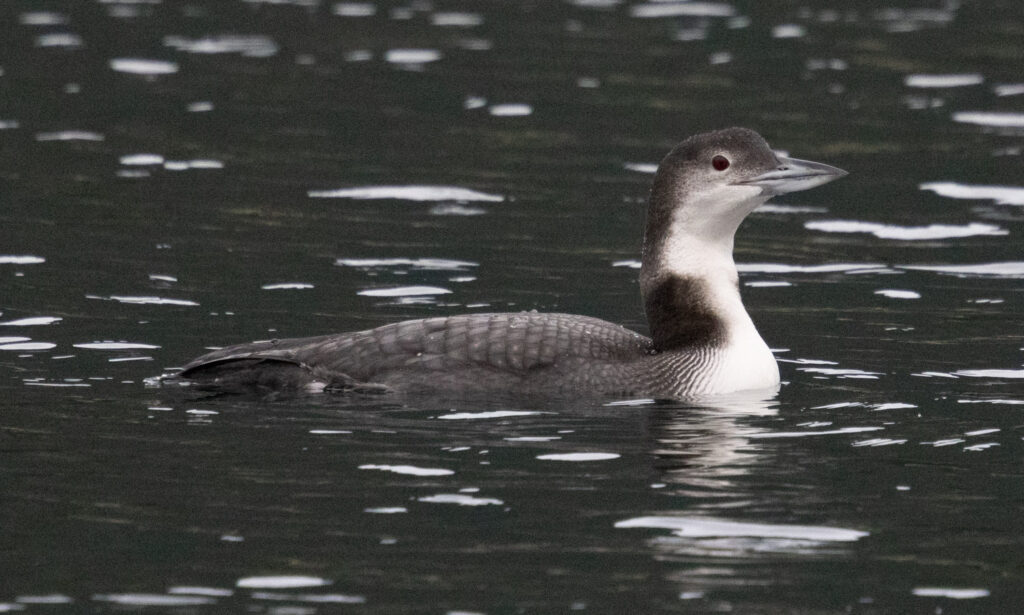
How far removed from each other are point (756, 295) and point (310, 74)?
708cm

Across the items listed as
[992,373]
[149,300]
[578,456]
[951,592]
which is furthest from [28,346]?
[951,592]

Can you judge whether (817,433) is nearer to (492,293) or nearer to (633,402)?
(633,402)

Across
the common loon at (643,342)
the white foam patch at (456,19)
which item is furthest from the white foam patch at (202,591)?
the white foam patch at (456,19)

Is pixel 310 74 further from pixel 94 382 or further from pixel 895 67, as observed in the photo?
pixel 94 382

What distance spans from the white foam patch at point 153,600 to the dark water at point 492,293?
0.02m

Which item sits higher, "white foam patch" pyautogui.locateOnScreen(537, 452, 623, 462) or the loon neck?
the loon neck

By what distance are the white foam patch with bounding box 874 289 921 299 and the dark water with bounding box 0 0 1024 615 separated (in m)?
0.05

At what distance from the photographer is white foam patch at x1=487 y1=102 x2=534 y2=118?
51.1ft

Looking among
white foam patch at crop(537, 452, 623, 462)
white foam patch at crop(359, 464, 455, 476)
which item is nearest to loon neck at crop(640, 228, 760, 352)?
white foam patch at crop(537, 452, 623, 462)

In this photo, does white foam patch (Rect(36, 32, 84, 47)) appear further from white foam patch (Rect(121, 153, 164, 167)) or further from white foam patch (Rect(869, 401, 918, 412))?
white foam patch (Rect(869, 401, 918, 412))

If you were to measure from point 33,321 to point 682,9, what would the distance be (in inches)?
464

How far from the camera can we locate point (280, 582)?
5953mm

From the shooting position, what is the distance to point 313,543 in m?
6.31

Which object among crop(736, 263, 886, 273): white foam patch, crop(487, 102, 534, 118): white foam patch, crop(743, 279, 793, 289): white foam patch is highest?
crop(487, 102, 534, 118): white foam patch
